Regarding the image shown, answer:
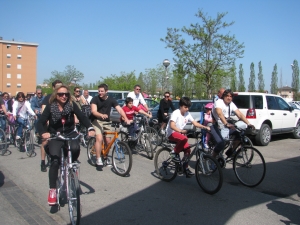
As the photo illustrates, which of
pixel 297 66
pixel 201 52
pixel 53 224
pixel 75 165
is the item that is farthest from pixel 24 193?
pixel 297 66

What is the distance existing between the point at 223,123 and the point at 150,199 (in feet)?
7.33

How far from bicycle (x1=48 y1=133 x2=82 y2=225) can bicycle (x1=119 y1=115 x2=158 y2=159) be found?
4046 millimetres

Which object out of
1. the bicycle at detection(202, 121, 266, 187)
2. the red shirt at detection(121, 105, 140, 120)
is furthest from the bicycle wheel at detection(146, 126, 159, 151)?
the bicycle at detection(202, 121, 266, 187)

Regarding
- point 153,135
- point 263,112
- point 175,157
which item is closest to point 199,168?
point 175,157

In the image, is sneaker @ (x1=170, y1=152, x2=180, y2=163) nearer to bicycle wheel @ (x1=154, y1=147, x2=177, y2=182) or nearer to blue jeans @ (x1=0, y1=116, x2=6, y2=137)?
bicycle wheel @ (x1=154, y1=147, x2=177, y2=182)

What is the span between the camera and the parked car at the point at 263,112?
422 inches

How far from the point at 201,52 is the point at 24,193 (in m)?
19.3

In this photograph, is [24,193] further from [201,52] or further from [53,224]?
[201,52]

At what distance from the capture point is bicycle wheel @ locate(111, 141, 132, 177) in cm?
672

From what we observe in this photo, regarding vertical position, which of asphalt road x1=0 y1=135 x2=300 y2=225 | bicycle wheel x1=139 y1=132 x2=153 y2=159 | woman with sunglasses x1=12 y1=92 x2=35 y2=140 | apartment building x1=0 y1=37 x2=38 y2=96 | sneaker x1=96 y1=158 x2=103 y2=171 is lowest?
asphalt road x1=0 y1=135 x2=300 y2=225

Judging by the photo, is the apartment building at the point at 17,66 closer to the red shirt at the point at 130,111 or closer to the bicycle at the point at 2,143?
the bicycle at the point at 2,143

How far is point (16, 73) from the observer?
83.1 m

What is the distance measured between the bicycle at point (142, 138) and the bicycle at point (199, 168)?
85.7 inches

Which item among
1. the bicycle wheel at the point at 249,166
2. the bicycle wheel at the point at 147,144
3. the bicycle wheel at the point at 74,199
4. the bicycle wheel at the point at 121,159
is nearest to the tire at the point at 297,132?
the bicycle wheel at the point at 147,144
